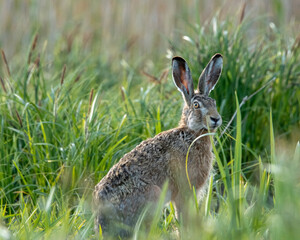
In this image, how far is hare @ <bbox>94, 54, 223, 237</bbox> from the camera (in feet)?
11.0

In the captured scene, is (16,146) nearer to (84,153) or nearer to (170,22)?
(84,153)

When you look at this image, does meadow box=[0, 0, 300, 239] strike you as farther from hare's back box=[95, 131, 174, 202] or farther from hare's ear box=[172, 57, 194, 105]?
hare's ear box=[172, 57, 194, 105]

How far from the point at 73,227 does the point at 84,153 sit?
0.93 m

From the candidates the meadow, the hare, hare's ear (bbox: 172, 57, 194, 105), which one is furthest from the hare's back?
hare's ear (bbox: 172, 57, 194, 105)

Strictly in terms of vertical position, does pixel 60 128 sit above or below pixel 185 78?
below

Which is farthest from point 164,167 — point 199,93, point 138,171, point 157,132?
point 157,132

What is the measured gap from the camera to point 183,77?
4.09 m

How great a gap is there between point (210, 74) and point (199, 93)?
18cm

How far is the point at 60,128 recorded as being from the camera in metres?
4.61

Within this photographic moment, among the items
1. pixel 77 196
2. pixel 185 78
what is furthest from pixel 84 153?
pixel 185 78

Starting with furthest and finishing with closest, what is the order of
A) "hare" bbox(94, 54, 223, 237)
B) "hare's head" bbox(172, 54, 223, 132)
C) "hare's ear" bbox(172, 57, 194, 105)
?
"hare's ear" bbox(172, 57, 194, 105)
"hare's head" bbox(172, 54, 223, 132)
"hare" bbox(94, 54, 223, 237)

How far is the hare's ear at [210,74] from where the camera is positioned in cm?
406

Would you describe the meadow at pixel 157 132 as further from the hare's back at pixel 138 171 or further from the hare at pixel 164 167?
the hare's back at pixel 138 171

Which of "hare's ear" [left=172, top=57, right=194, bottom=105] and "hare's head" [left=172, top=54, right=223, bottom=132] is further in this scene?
"hare's ear" [left=172, top=57, right=194, bottom=105]
